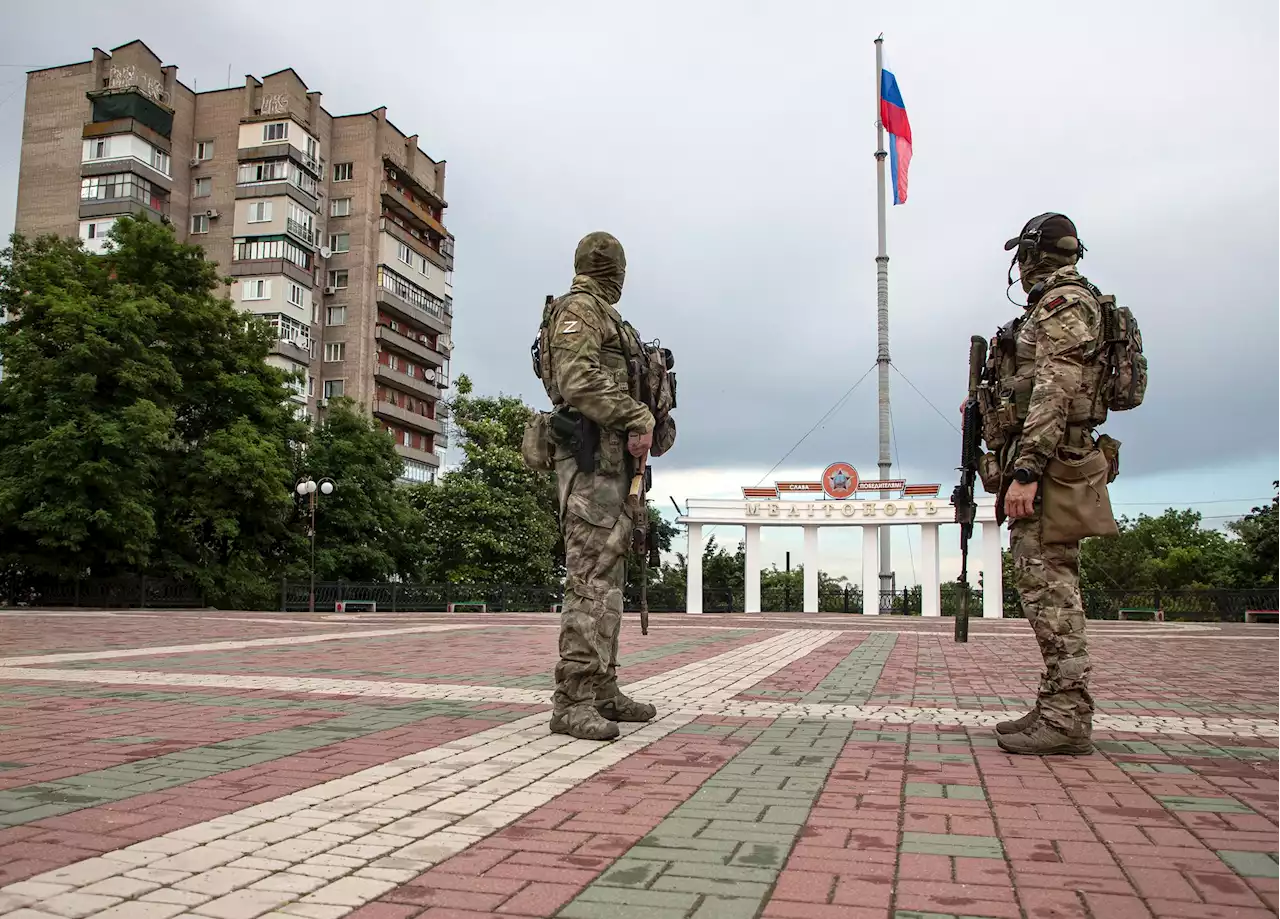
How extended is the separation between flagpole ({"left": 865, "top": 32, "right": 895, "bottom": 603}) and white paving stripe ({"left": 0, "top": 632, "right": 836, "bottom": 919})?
3562 cm

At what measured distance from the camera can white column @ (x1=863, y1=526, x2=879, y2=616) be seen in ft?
119

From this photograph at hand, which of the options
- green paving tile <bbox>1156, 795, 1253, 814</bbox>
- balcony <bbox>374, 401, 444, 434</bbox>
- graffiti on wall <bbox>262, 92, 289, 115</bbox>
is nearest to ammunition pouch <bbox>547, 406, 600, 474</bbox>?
green paving tile <bbox>1156, 795, 1253, 814</bbox>

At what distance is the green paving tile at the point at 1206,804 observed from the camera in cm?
339

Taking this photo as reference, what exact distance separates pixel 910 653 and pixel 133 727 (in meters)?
8.49

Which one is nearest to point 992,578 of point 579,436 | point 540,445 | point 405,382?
point 540,445

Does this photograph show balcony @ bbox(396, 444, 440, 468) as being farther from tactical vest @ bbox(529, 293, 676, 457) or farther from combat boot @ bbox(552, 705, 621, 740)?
combat boot @ bbox(552, 705, 621, 740)

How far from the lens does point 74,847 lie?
2.82 metres

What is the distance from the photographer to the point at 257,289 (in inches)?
1993

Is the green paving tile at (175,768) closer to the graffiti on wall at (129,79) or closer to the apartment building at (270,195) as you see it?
the apartment building at (270,195)

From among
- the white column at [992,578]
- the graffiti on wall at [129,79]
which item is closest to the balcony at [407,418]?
the graffiti on wall at [129,79]

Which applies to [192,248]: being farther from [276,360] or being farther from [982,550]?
[982,550]

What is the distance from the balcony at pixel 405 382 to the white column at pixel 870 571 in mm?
30196

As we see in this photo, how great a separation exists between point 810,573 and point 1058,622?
32.0 meters

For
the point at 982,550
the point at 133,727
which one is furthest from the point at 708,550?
the point at 133,727
